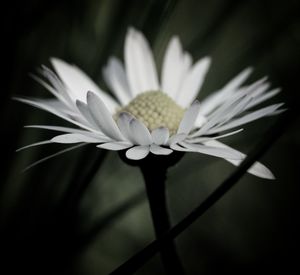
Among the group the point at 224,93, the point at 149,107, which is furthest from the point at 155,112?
the point at 224,93

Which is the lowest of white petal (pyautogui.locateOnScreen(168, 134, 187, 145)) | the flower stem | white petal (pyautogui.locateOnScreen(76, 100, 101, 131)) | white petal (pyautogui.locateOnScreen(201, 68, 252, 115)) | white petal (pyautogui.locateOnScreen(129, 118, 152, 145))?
the flower stem

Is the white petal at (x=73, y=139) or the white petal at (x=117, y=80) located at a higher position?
the white petal at (x=117, y=80)

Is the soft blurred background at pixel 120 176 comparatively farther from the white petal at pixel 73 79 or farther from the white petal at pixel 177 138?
the white petal at pixel 177 138

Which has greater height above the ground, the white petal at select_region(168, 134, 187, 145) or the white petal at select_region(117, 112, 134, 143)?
the white petal at select_region(117, 112, 134, 143)

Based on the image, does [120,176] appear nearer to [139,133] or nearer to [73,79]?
[73,79]

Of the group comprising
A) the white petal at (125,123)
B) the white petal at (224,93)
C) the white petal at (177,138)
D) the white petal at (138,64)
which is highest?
the white petal at (138,64)

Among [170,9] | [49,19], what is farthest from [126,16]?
[49,19]

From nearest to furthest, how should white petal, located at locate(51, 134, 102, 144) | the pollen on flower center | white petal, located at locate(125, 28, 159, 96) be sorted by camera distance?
white petal, located at locate(51, 134, 102, 144), the pollen on flower center, white petal, located at locate(125, 28, 159, 96)

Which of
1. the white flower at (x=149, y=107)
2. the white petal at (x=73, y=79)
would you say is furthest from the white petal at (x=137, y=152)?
the white petal at (x=73, y=79)

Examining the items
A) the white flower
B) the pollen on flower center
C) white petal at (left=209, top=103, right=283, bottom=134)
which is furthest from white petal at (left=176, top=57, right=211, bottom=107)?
white petal at (left=209, top=103, right=283, bottom=134)

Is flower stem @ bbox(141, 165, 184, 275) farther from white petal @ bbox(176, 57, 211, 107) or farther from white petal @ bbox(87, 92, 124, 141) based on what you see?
white petal @ bbox(176, 57, 211, 107)
